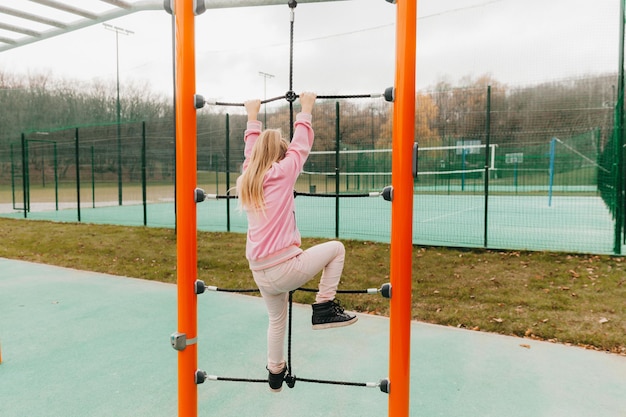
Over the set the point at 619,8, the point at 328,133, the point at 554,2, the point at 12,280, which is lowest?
the point at 12,280

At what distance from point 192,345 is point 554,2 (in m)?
7.48

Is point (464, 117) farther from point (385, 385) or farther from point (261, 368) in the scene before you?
point (385, 385)

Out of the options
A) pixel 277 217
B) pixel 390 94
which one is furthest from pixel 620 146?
pixel 277 217

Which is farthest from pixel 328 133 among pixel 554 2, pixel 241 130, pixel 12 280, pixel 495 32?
pixel 12 280

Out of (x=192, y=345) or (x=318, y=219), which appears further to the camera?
(x=318, y=219)

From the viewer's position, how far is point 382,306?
4383 mm

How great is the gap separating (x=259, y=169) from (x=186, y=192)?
0.39m

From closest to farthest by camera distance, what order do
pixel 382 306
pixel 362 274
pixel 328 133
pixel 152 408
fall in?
pixel 152 408
pixel 382 306
pixel 362 274
pixel 328 133

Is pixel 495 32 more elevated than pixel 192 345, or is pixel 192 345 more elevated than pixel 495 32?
pixel 495 32

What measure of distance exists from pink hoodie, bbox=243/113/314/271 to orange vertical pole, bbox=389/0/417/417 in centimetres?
44

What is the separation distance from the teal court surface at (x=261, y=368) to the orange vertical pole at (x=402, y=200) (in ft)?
1.39

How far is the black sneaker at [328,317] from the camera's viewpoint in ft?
7.40

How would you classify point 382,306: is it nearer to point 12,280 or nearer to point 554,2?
point 12,280

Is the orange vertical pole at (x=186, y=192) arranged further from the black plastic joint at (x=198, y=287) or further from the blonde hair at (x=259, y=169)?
the blonde hair at (x=259, y=169)
